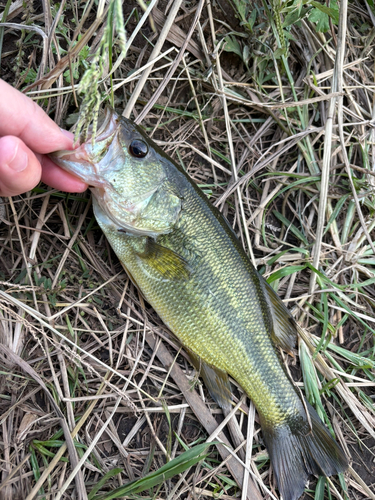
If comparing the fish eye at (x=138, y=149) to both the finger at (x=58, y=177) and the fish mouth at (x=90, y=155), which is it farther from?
the finger at (x=58, y=177)

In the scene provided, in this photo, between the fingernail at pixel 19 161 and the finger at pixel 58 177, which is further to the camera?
the finger at pixel 58 177

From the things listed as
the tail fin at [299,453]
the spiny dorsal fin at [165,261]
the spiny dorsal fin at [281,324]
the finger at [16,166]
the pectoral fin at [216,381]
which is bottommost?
the tail fin at [299,453]

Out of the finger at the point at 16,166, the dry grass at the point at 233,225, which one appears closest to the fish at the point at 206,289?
the dry grass at the point at 233,225

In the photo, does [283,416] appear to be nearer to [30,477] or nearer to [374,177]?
[30,477]

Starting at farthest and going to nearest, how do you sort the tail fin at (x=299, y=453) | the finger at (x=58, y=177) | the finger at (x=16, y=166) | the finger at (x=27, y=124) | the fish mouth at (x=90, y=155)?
1. the tail fin at (x=299, y=453)
2. the finger at (x=58, y=177)
3. the fish mouth at (x=90, y=155)
4. the finger at (x=27, y=124)
5. the finger at (x=16, y=166)

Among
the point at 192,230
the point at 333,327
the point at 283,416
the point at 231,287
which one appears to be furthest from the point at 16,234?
the point at 333,327

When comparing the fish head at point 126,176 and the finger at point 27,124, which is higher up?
the finger at point 27,124

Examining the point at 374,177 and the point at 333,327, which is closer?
the point at 333,327

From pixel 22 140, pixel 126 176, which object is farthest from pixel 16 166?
pixel 126 176
